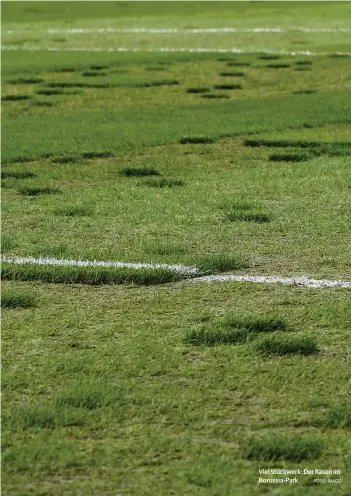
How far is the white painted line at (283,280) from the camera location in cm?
654

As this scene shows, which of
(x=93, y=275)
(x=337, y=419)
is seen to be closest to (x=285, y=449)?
(x=337, y=419)

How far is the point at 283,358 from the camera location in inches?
208

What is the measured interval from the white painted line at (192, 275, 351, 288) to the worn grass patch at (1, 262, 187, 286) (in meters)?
0.18

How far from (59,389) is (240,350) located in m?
0.88

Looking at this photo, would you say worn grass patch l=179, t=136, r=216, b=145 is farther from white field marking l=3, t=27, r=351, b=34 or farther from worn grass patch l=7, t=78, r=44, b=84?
white field marking l=3, t=27, r=351, b=34

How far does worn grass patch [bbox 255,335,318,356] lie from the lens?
5.36 metres

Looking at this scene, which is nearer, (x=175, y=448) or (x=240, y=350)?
Answer: (x=175, y=448)

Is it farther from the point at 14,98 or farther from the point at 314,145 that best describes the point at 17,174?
the point at 14,98

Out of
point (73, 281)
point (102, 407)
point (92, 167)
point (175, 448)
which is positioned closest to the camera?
point (175, 448)

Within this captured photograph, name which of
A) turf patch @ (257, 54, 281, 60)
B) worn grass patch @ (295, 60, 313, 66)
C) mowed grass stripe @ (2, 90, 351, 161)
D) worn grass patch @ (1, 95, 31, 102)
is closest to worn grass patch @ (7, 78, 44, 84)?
worn grass patch @ (1, 95, 31, 102)

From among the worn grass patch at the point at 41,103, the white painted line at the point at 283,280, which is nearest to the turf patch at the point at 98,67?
the worn grass patch at the point at 41,103

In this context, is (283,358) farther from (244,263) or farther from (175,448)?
(244,263)

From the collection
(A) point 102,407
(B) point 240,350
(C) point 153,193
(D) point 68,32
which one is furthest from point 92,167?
(D) point 68,32

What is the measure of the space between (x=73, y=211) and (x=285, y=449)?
4746mm
